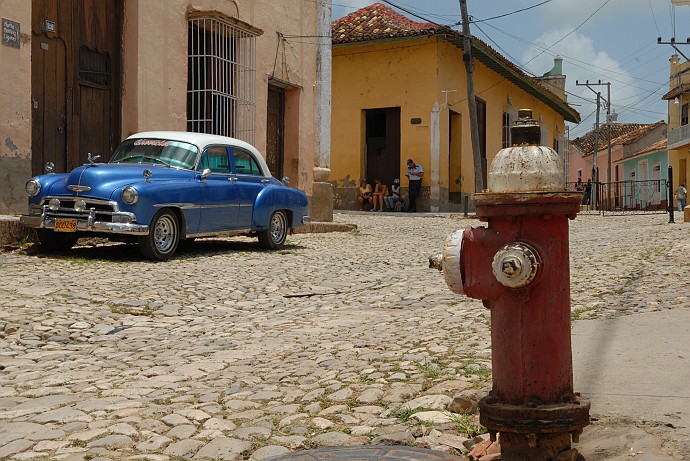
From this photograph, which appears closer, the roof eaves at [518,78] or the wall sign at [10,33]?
the wall sign at [10,33]

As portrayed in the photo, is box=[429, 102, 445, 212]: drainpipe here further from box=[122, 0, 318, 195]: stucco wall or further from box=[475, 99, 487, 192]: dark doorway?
box=[122, 0, 318, 195]: stucco wall

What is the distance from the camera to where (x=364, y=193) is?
74.0 ft

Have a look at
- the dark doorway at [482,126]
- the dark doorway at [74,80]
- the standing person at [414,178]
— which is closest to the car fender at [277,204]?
the dark doorway at [74,80]

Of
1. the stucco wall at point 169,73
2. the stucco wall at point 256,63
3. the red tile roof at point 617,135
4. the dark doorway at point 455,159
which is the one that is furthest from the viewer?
the red tile roof at point 617,135

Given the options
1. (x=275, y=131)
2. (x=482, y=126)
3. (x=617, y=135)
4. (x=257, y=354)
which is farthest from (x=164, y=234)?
(x=617, y=135)

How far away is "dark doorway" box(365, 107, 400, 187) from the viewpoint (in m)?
22.5

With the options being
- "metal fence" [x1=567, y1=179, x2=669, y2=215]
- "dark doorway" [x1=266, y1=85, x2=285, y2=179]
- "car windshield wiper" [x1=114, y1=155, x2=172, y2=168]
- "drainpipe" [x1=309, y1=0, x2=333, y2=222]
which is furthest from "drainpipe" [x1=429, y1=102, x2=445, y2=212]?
"car windshield wiper" [x1=114, y1=155, x2=172, y2=168]

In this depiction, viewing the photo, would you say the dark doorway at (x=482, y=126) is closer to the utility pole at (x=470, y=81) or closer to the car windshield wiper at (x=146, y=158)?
the utility pole at (x=470, y=81)

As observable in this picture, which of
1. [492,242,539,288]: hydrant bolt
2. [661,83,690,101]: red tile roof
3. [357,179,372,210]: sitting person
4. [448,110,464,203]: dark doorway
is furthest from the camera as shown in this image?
[661,83,690,101]: red tile roof

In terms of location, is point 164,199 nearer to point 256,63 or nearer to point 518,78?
point 256,63

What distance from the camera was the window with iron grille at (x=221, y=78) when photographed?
1227cm

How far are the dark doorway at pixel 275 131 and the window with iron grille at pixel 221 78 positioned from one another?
4.47 feet

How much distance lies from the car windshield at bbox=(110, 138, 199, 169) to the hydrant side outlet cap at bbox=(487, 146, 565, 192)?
23.5 ft

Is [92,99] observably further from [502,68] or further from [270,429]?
[502,68]
